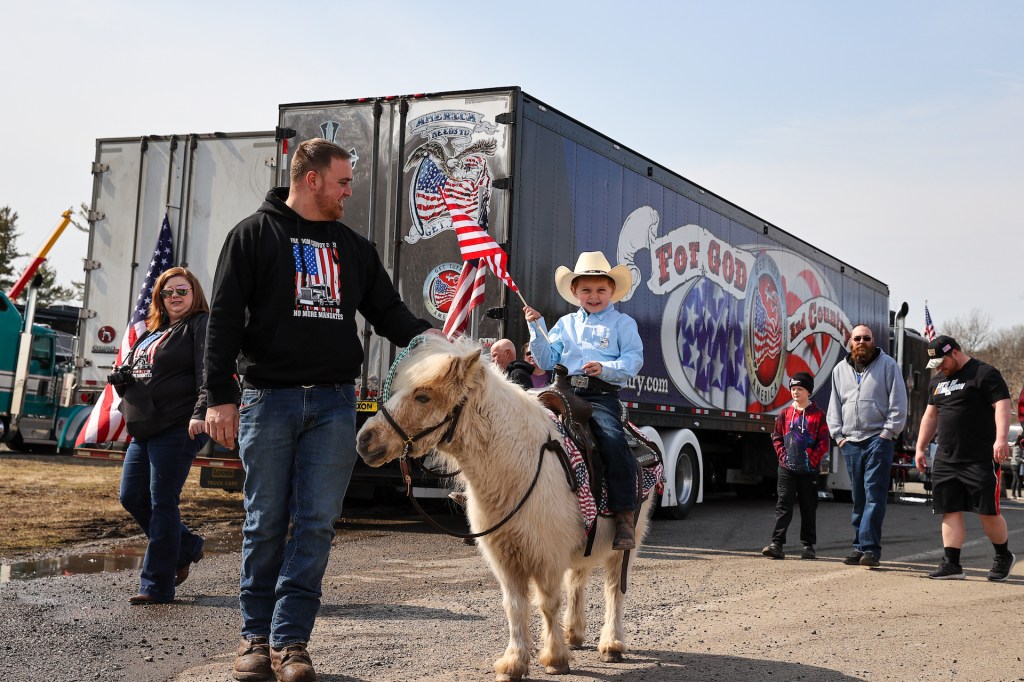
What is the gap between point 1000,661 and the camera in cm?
513

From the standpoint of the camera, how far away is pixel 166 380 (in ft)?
20.2

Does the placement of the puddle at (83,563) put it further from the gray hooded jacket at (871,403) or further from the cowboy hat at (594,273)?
the gray hooded jacket at (871,403)

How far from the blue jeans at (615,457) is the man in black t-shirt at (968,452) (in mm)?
4174

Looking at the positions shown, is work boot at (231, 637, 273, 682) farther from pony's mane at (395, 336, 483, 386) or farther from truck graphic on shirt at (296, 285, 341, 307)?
truck graphic on shirt at (296, 285, 341, 307)

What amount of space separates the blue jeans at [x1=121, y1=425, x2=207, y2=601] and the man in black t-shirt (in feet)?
19.6

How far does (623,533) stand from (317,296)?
79.3 inches

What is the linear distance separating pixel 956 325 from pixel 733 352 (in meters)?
74.4

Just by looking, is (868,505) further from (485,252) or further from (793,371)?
(793,371)

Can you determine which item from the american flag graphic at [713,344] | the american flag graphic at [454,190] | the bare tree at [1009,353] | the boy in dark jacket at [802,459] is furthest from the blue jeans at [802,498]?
the bare tree at [1009,353]

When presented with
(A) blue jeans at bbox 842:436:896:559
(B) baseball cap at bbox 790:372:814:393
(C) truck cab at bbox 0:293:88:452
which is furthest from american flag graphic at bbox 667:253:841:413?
(C) truck cab at bbox 0:293:88:452

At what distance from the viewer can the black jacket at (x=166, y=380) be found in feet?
19.9

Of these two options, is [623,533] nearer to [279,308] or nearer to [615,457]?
[615,457]

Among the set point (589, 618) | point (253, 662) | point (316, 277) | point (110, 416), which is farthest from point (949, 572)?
point (110, 416)

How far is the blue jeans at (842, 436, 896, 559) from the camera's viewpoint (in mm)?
8914
